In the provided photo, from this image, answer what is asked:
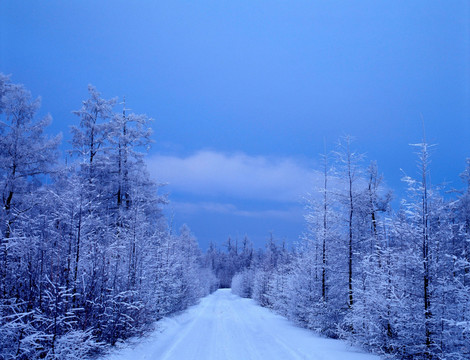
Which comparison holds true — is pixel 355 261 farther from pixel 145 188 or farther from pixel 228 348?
pixel 145 188

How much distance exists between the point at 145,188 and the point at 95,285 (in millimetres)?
11098

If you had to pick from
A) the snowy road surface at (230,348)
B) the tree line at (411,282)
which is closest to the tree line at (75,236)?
the snowy road surface at (230,348)

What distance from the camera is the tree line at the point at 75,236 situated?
733 cm

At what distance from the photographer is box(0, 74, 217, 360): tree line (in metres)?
7.33

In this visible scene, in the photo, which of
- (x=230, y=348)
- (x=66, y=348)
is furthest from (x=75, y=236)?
(x=230, y=348)

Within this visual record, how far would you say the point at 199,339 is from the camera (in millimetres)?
13625

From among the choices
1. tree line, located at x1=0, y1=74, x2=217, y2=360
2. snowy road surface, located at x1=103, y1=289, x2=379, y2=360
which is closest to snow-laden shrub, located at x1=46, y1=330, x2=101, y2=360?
tree line, located at x1=0, y1=74, x2=217, y2=360

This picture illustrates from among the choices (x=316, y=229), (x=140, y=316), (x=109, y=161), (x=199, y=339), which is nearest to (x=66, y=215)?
(x=140, y=316)

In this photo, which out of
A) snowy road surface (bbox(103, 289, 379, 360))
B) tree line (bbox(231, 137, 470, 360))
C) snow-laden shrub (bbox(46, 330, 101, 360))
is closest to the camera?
snow-laden shrub (bbox(46, 330, 101, 360))

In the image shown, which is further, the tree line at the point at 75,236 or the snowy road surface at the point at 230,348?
the snowy road surface at the point at 230,348

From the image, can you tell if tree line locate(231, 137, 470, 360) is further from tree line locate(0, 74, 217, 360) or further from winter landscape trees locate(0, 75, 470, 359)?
tree line locate(0, 74, 217, 360)

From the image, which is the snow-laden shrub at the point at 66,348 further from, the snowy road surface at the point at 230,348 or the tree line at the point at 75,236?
the snowy road surface at the point at 230,348

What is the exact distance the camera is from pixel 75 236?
9305 millimetres

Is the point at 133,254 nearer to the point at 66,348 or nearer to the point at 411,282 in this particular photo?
the point at 66,348
